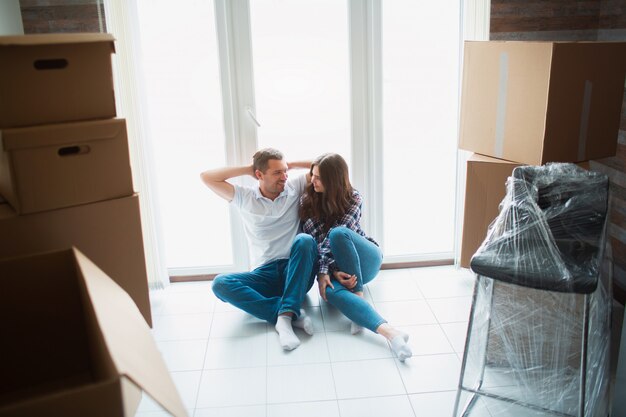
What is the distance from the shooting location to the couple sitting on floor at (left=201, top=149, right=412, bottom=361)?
2.89 metres

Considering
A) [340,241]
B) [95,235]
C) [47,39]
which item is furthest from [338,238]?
[47,39]

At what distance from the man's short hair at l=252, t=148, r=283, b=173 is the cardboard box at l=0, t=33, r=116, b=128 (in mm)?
1280

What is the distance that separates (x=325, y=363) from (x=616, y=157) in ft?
5.64

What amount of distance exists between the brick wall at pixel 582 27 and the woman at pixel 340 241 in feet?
3.51

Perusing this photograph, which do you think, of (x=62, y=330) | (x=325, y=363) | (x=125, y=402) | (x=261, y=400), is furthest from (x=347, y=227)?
(x=125, y=402)

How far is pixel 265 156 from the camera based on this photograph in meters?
3.02

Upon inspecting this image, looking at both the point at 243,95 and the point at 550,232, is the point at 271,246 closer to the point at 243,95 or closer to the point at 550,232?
the point at 243,95

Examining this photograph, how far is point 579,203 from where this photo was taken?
2.21 meters

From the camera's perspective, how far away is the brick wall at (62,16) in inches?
112

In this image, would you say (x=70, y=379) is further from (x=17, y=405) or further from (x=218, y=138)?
(x=218, y=138)

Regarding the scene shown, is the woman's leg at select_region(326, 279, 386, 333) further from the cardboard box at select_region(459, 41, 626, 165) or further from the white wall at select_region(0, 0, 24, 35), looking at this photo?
the white wall at select_region(0, 0, 24, 35)

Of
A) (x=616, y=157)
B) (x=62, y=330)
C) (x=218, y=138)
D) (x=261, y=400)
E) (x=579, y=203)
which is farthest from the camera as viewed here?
(x=218, y=138)

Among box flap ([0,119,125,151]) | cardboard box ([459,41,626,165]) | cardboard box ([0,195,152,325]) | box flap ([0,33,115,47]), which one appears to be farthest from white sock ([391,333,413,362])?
box flap ([0,33,115,47])

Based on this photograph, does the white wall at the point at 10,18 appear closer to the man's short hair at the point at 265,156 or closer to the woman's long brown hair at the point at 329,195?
the man's short hair at the point at 265,156
